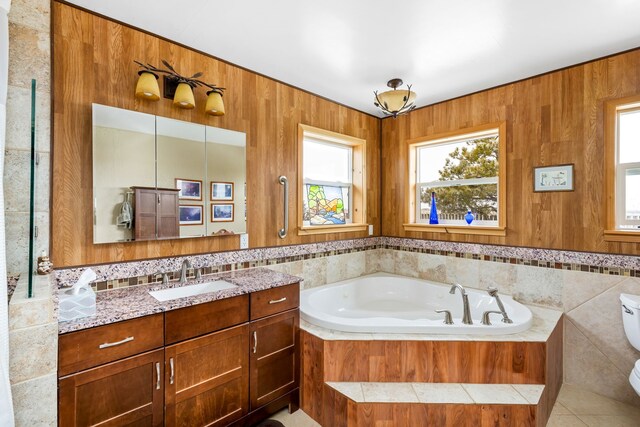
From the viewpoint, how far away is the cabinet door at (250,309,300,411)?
79.9 inches

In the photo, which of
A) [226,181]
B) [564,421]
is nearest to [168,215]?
[226,181]

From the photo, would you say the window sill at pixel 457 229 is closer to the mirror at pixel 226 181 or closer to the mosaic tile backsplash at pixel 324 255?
the mosaic tile backsplash at pixel 324 255

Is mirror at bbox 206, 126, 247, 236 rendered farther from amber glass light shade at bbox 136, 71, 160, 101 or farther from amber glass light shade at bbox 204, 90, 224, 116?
amber glass light shade at bbox 136, 71, 160, 101

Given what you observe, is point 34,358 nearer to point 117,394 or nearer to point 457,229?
point 117,394

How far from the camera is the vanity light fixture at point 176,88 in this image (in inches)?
77.1

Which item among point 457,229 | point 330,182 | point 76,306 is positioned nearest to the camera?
point 76,306

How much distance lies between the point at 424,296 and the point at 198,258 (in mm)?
2247

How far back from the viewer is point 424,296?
3248 mm

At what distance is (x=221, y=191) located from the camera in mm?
2400

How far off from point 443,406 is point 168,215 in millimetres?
2102

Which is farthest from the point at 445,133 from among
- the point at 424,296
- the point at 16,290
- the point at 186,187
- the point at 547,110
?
the point at 16,290

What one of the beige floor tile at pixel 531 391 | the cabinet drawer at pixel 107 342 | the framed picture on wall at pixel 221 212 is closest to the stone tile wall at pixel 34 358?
the cabinet drawer at pixel 107 342

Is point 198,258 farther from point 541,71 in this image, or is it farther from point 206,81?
point 541,71

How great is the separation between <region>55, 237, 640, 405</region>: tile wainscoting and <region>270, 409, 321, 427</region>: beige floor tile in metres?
1.09
